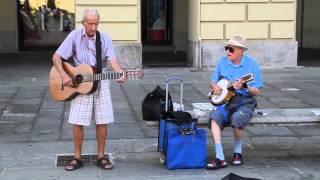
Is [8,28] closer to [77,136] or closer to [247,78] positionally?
[77,136]

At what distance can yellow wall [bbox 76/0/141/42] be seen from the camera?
44.1 ft

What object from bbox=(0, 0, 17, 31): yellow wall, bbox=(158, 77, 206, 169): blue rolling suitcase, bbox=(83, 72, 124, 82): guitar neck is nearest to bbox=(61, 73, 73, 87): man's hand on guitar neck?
bbox=(83, 72, 124, 82): guitar neck

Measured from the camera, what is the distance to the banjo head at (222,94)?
6.33 metres

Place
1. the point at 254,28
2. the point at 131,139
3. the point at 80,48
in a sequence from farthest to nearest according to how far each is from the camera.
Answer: the point at 254,28
the point at 131,139
the point at 80,48

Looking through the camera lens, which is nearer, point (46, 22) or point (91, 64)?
point (91, 64)

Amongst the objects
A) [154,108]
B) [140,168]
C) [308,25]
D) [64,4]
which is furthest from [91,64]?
[308,25]

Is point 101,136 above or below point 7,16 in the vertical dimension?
below

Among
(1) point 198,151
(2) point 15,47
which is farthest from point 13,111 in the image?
(2) point 15,47

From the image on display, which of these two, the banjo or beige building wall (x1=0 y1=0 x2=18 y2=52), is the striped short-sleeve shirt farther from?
beige building wall (x1=0 y1=0 x2=18 y2=52)

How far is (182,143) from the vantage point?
6207mm

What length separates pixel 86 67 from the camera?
607cm

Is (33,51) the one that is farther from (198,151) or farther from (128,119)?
(198,151)

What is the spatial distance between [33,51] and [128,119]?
10.1m

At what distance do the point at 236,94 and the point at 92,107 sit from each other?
1529mm
